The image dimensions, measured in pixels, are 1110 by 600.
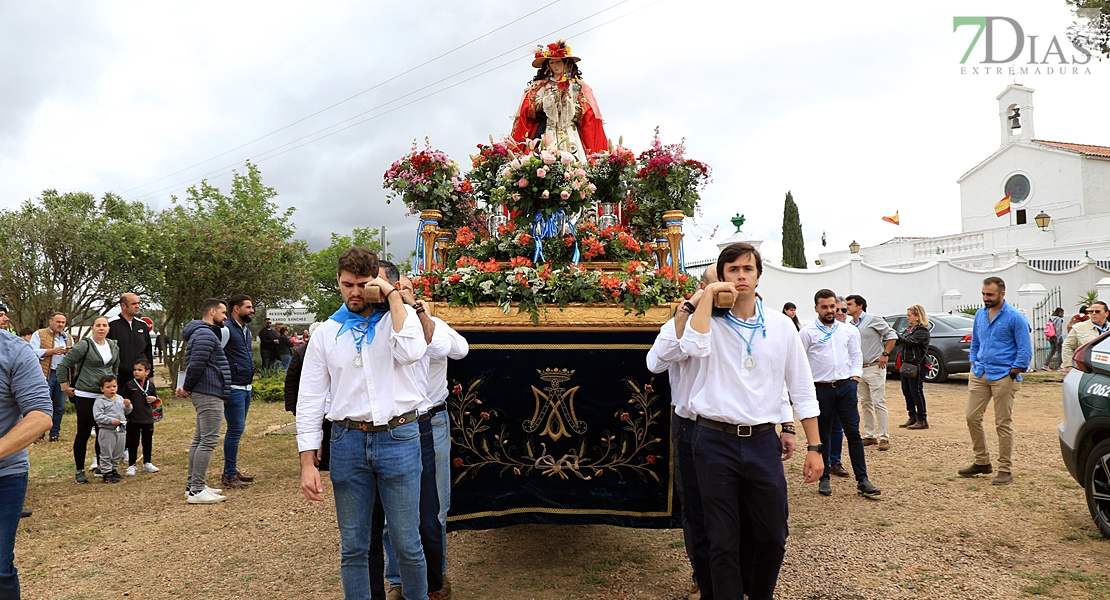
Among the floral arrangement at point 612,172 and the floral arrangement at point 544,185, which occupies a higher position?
the floral arrangement at point 612,172

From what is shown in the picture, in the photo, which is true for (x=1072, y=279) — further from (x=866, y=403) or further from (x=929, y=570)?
(x=929, y=570)

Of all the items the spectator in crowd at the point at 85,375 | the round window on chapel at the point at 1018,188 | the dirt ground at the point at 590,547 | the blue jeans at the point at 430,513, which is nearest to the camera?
the blue jeans at the point at 430,513

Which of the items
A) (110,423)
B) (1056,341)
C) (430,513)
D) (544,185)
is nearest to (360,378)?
(430,513)

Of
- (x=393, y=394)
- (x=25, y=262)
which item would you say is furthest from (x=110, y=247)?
(x=393, y=394)

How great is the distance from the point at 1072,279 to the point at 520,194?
75.2 feet

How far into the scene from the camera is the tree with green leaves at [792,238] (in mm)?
29473

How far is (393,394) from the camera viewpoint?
3.05m

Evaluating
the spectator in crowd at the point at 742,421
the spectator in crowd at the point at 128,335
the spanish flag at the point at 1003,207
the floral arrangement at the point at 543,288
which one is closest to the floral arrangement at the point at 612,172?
the floral arrangement at the point at 543,288

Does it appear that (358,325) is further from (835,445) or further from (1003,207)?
(1003,207)

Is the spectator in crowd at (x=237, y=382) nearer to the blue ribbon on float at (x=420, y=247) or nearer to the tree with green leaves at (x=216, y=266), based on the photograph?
the blue ribbon on float at (x=420, y=247)

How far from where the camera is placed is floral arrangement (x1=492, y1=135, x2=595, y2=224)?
4.65 meters

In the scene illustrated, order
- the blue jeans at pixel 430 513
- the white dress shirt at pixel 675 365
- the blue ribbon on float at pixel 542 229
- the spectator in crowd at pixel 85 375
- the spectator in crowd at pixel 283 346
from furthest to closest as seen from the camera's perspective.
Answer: the spectator in crowd at pixel 283 346, the spectator in crowd at pixel 85 375, the blue ribbon on float at pixel 542 229, the blue jeans at pixel 430 513, the white dress shirt at pixel 675 365

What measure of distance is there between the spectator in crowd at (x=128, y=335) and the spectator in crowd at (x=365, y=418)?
5726 millimetres

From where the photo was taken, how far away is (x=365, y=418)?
3.01 m
